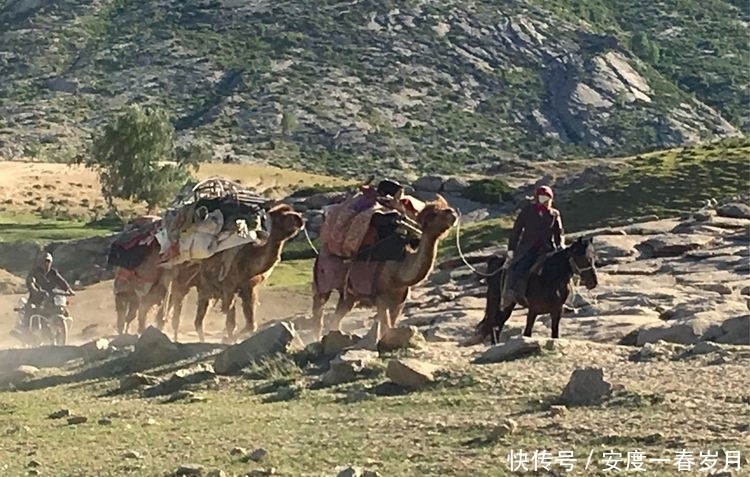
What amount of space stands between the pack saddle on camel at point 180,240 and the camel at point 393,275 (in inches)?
59.8

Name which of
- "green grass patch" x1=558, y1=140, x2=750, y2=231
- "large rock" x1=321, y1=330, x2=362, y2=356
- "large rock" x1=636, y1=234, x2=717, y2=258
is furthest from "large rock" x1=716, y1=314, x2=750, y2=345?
"green grass patch" x1=558, y1=140, x2=750, y2=231

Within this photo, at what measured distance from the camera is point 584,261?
14680mm

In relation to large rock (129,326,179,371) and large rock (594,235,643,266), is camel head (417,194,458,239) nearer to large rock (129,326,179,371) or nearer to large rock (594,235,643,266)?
large rock (129,326,179,371)

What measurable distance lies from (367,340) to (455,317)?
5376 mm

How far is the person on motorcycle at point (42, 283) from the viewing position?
2195 cm

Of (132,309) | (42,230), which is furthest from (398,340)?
(42,230)

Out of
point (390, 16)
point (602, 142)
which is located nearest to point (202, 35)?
point (390, 16)

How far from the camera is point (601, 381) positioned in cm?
983

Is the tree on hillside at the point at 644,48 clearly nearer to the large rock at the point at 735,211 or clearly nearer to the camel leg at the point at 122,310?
the large rock at the point at 735,211

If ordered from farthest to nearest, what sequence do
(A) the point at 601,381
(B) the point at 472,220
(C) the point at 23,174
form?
1. (C) the point at 23,174
2. (B) the point at 472,220
3. (A) the point at 601,381

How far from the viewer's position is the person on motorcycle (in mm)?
21953

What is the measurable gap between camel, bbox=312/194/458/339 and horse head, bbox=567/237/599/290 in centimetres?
147

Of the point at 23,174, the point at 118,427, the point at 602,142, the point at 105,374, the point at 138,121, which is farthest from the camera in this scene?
the point at 602,142

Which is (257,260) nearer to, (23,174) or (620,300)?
(620,300)
